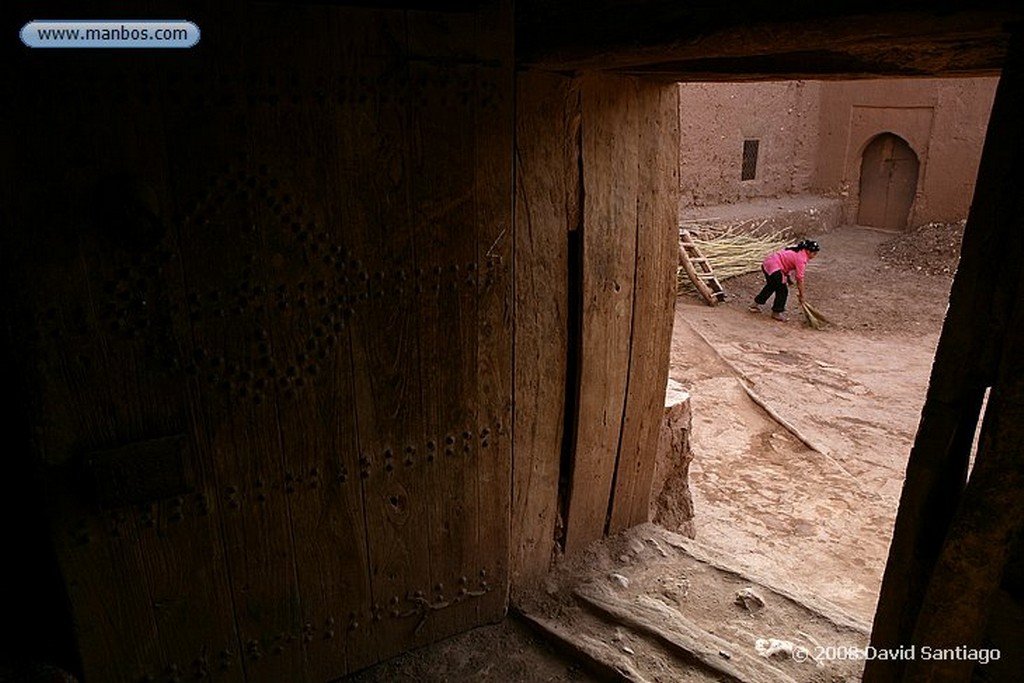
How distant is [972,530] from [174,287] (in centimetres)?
193

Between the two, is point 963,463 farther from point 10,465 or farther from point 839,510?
point 839,510

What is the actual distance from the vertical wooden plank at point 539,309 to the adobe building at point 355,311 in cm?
1

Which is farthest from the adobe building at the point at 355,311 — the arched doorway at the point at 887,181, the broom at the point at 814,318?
the arched doorway at the point at 887,181

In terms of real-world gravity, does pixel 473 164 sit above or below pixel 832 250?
above

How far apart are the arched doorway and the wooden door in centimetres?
1414

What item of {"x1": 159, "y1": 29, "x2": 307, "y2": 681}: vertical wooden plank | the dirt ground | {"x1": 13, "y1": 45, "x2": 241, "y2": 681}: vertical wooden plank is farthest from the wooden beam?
{"x1": 13, "y1": 45, "x2": 241, "y2": 681}: vertical wooden plank

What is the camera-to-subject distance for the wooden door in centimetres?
180

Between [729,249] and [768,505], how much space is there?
7.06 meters

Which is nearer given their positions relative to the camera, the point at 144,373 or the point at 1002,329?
the point at 1002,329

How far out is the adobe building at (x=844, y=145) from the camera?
12969 millimetres

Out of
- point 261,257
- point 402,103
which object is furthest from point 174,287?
point 402,103

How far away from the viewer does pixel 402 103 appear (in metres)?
2.12

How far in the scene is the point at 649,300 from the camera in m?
3.01

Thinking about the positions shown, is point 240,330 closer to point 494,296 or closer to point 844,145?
point 494,296
